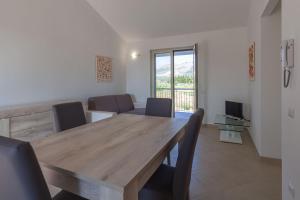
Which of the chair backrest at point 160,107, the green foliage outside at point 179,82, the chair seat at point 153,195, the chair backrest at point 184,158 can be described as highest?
the green foliage outside at point 179,82

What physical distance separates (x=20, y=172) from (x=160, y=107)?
212cm

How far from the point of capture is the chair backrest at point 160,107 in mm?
2659

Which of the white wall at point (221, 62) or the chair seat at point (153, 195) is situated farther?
the white wall at point (221, 62)

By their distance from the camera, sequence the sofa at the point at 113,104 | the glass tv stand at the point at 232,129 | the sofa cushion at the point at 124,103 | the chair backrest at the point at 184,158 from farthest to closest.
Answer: the sofa cushion at the point at 124,103 < the sofa at the point at 113,104 < the glass tv stand at the point at 232,129 < the chair backrest at the point at 184,158

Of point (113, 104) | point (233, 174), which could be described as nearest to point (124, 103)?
point (113, 104)

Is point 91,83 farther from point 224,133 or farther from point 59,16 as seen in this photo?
point 224,133

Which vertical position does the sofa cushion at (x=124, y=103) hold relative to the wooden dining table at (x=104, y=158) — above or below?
above

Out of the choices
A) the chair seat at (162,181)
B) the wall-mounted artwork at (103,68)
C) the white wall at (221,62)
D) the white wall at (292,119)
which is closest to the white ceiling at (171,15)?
the white wall at (221,62)

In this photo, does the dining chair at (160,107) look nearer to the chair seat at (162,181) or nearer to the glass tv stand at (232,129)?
the chair seat at (162,181)

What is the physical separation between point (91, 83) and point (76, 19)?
56.3 inches

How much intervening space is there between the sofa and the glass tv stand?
1.88 m

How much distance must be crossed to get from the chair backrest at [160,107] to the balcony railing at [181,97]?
2666 mm

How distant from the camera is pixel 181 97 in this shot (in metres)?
5.55

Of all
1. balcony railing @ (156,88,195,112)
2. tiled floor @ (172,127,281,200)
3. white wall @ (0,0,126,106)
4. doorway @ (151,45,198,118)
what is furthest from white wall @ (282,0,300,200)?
balcony railing @ (156,88,195,112)
